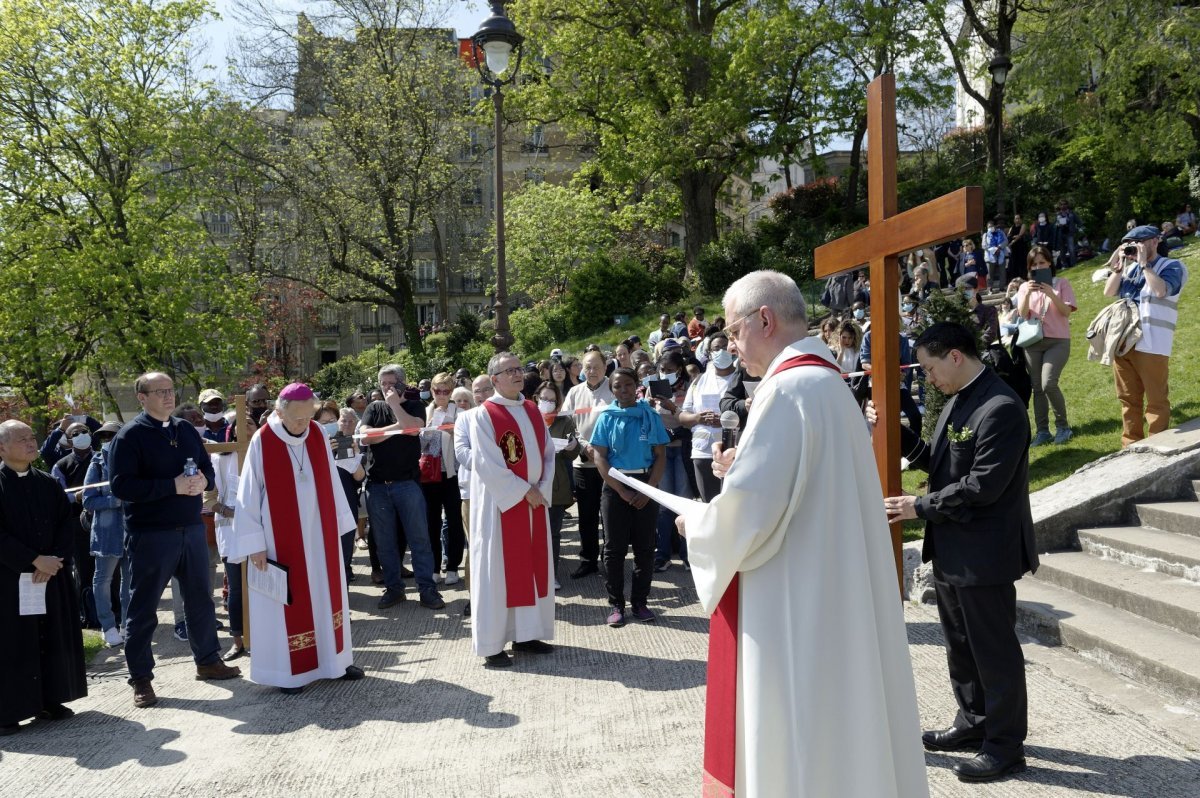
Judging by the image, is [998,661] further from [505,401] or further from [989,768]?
[505,401]

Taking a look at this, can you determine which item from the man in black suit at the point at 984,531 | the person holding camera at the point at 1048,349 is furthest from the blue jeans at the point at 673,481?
the man in black suit at the point at 984,531

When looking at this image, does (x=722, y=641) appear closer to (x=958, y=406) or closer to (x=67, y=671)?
(x=958, y=406)

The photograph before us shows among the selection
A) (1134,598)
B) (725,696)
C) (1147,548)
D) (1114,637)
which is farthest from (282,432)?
(1147,548)

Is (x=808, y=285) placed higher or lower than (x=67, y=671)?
higher

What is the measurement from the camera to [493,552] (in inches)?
258

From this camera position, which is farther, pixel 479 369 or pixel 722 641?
pixel 479 369

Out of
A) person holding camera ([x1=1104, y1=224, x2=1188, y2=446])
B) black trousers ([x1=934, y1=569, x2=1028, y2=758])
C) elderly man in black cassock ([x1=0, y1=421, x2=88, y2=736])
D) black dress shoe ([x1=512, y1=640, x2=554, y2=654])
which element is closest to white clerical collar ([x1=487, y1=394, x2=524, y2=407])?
black dress shoe ([x1=512, y1=640, x2=554, y2=654])

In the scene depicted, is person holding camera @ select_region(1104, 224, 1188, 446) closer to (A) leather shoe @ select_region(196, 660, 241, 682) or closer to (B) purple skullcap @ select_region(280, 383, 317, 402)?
(B) purple skullcap @ select_region(280, 383, 317, 402)

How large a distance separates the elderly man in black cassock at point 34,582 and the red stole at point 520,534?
288cm

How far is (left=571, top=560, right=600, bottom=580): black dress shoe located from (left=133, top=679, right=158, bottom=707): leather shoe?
3.97 metres

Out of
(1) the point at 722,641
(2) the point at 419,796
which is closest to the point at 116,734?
(2) the point at 419,796

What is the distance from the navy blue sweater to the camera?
5938 mm

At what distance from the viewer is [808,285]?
83.3 feet

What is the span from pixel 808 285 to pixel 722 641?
2318 centimetres
